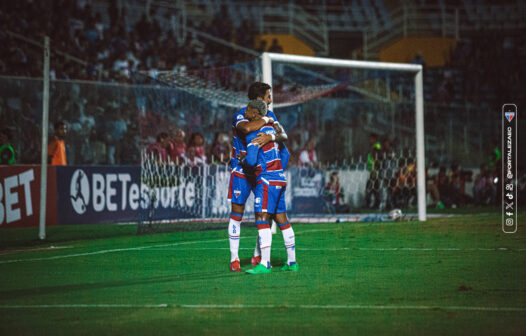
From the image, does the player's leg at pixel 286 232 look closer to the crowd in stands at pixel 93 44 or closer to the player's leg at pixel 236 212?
the player's leg at pixel 236 212

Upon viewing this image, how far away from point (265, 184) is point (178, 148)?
7.47 meters

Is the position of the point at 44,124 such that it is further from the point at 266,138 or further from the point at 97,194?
the point at 266,138

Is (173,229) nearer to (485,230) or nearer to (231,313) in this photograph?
(485,230)

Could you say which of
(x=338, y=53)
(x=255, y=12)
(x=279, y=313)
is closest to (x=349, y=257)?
(x=279, y=313)

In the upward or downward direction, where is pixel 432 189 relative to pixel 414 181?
downward

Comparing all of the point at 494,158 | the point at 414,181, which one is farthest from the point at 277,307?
the point at 494,158

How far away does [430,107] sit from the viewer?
23.0 metres

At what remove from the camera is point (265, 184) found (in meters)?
7.59

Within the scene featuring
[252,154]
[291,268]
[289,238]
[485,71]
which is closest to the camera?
[252,154]

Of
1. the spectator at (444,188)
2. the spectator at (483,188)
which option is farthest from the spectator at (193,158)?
the spectator at (483,188)

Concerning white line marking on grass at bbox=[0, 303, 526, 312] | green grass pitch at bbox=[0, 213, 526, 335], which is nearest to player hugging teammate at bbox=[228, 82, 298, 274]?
green grass pitch at bbox=[0, 213, 526, 335]

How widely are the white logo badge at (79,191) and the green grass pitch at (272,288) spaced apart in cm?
342

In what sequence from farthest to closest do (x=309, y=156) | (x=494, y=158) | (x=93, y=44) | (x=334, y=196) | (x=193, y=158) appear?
(x=494, y=158) → (x=93, y=44) → (x=309, y=156) → (x=334, y=196) → (x=193, y=158)

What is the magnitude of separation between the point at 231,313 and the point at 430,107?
61.0ft
